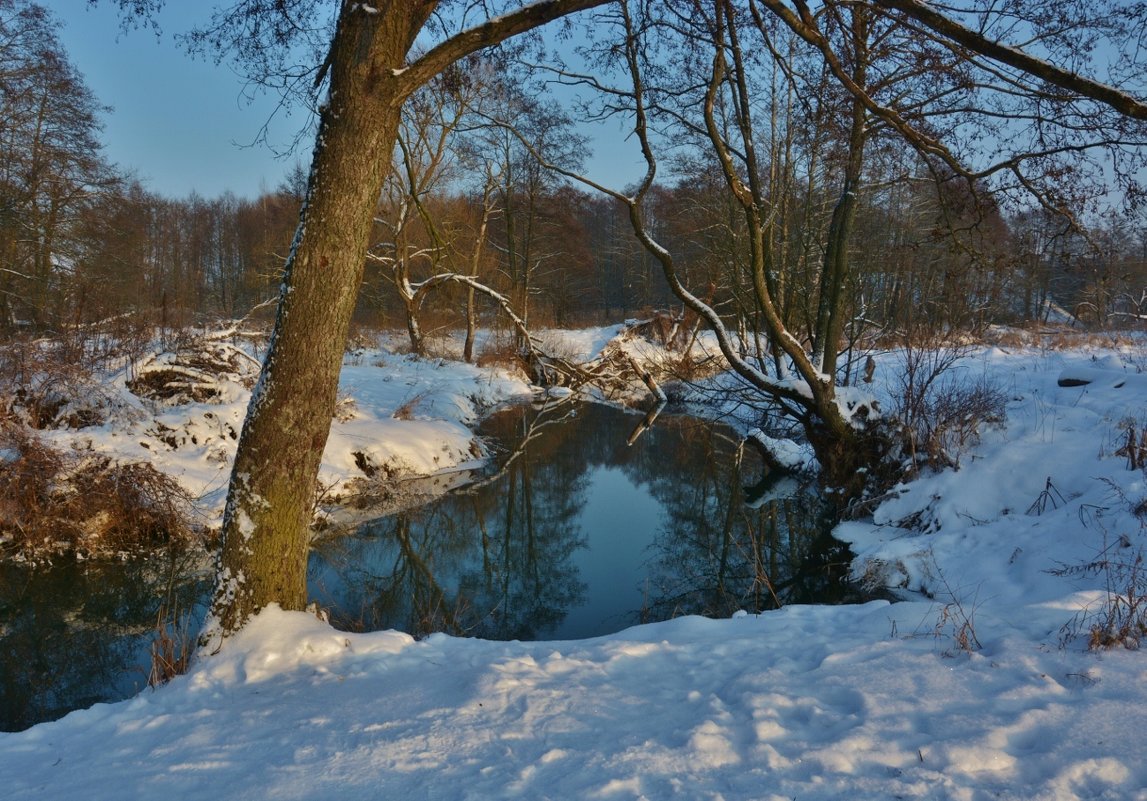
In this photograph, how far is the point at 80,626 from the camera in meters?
5.82

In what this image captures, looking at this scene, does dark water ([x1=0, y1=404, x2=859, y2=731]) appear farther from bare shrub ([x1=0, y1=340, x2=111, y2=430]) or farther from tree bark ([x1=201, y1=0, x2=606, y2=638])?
bare shrub ([x1=0, y1=340, x2=111, y2=430])

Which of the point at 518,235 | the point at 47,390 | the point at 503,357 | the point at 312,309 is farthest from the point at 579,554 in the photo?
the point at 518,235

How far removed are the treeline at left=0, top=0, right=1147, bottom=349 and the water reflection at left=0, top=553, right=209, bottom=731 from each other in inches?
181

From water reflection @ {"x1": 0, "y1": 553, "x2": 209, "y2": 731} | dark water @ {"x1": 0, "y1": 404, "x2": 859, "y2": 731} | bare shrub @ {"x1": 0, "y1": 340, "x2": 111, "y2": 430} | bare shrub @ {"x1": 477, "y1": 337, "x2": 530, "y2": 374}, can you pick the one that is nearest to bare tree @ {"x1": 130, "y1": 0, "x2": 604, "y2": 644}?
dark water @ {"x1": 0, "y1": 404, "x2": 859, "y2": 731}

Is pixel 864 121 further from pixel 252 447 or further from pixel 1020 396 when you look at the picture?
pixel 252 447

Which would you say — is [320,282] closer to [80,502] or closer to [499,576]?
[499,576]

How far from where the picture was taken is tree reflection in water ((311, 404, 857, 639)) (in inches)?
245

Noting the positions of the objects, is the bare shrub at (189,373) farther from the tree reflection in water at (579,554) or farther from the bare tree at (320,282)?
the bare tree at (320,282)

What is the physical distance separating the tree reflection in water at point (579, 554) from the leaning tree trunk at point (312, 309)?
1.80m

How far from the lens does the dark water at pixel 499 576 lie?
5445 millimetres

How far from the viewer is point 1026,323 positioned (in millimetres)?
22891

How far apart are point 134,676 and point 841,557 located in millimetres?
6832

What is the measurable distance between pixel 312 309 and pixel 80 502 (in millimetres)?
5775

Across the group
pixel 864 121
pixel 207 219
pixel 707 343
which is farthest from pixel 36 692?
pixel 207 219
